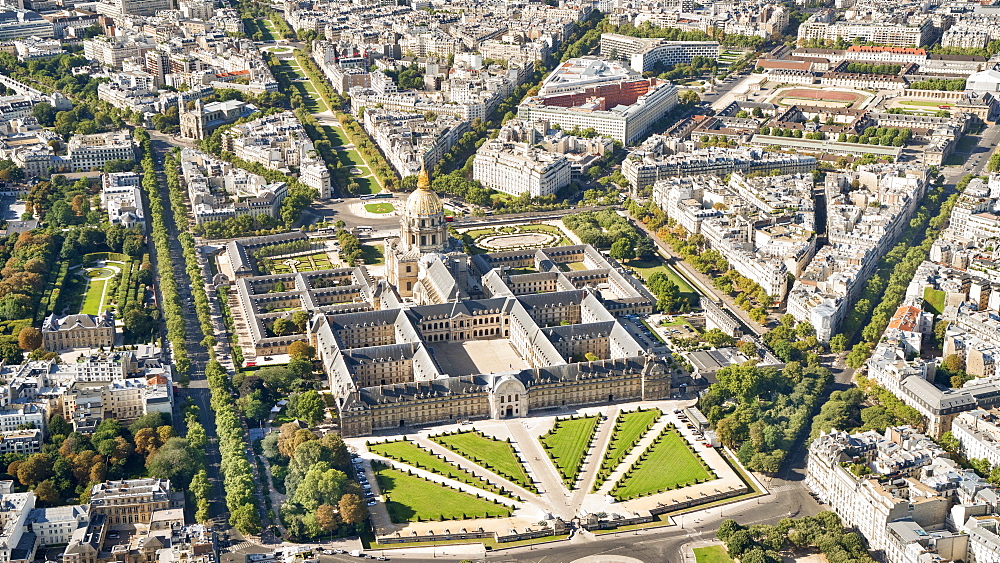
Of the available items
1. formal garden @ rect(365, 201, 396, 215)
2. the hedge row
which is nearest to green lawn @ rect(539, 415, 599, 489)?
the hedge row

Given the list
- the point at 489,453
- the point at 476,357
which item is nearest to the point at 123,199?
the point at 476,357

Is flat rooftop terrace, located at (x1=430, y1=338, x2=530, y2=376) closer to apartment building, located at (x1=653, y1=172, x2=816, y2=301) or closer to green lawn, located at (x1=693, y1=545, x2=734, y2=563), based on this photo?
apartment building, located at (x1=653, y1=172, x2=816, y2=301)

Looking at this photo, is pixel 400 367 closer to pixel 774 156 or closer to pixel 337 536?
pixel 337 536

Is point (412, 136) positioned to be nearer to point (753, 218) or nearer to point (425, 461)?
point (753, 218)

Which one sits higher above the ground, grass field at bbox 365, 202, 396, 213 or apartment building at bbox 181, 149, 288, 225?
apartment building at bbox 181, 149, 288, 225

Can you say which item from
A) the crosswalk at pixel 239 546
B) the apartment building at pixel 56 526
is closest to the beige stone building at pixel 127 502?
the apartment building at pixel 56 526

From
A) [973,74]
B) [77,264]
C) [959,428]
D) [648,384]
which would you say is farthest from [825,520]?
[973,74]

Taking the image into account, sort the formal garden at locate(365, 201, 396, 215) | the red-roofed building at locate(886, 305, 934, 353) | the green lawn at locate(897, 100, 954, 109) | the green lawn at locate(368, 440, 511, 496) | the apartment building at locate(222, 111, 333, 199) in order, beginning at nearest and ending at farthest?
the green lawn at locate(368, 440, 511, 496) < the red-roofed building at locate(886, 305, 934, 353) < the formal garden at locate(365, 201, 396, 215) < the apartment building at locate(222, 111, 333, 199) < the green lawn at locate(897, 100, 954, 109)
